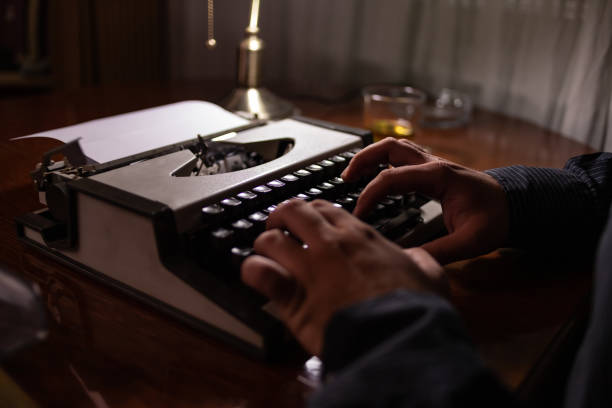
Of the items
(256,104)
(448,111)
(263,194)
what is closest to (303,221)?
(263,194)

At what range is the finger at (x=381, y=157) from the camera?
0.82 metres

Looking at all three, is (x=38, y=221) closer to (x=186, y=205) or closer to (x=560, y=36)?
(x=186, y=205)

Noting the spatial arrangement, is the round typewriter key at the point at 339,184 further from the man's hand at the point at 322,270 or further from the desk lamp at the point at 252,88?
the desk lamp at the point at 252,88

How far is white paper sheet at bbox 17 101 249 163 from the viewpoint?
2.68ft

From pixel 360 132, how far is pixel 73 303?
0.52 m

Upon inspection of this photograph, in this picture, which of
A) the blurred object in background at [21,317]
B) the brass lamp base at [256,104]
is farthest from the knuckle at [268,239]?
the brass lamp base at [256,104]

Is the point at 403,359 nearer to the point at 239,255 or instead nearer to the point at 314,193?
the point at 239,255

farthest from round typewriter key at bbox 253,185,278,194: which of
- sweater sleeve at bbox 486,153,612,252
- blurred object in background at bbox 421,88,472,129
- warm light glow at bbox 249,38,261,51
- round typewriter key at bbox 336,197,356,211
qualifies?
blurred object in background at bbox 421,88,472,129

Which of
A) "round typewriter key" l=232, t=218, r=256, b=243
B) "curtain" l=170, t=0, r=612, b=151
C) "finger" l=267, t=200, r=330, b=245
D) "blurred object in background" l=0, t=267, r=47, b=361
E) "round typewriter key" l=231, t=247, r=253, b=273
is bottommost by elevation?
"blurred object in background" l=0, t=267, r=47, b=361

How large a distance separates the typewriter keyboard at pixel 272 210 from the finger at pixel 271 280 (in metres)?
0.05

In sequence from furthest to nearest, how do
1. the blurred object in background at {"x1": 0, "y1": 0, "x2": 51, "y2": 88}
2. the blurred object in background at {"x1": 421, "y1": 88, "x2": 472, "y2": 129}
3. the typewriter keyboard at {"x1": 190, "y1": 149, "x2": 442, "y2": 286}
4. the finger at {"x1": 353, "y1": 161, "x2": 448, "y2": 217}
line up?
the blurred object in background at {"x1": 0, "y1": 0, "x2": 51, "y2": 88}
the blurred object in background at {"x1": 421, "y1": 88, "x2": 472, "y2": 129}
the finger at {"x1": 353, "y1": 161, "x2": 448, "y2": 217}
the typewriter keyboard at {"x1": 190, "y1": 149, "x2": 442, "y2": 286}

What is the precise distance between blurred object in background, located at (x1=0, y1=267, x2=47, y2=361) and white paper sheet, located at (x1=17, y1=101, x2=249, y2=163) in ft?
0.94

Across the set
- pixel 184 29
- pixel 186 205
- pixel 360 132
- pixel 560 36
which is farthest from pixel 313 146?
pixel 184 29

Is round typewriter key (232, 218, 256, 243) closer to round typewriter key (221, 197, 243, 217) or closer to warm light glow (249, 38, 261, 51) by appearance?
round typewriter key (221, 197, 243, 217)
